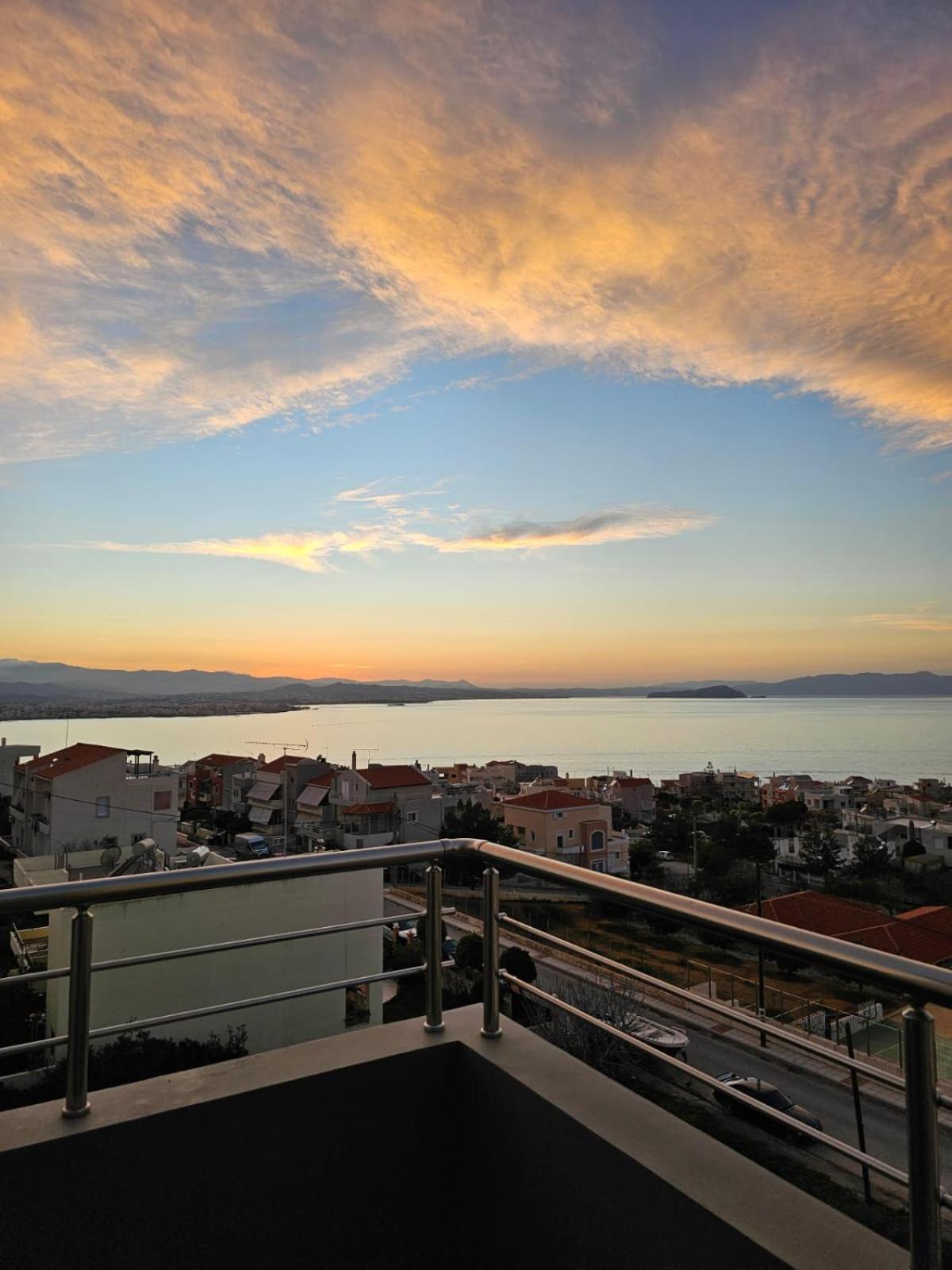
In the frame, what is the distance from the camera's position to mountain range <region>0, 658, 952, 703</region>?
28922mm

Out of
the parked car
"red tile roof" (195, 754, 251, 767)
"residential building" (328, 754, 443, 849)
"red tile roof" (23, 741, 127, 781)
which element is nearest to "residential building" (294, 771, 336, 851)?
"residential building" (328, 754, 443, 849)

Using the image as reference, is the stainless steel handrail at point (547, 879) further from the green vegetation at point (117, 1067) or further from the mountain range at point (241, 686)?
the mountain range at point (241, 686)

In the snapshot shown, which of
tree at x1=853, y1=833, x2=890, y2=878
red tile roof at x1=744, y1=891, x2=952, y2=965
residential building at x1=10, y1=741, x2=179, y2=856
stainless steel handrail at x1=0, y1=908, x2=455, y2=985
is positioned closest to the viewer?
stainless steel handrail at x1=0, y1=908, x2=455, y2=985

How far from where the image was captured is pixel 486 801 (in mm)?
31703

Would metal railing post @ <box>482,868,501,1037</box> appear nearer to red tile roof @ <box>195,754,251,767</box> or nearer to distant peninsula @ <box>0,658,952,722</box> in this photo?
distant peninsula @ <box>0,658,952,722</box>

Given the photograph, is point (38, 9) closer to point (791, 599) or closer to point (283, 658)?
point (791, 599)

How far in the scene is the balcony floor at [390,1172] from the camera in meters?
1.27

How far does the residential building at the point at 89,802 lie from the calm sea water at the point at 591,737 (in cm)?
819

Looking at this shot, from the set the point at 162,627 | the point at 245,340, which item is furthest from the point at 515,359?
the point at 162,627

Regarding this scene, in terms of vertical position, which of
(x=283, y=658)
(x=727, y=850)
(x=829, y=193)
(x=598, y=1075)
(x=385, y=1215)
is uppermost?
(x=829, y=193)

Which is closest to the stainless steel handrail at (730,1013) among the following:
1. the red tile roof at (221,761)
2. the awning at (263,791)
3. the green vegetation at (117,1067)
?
the green vegetation at (117,1067)

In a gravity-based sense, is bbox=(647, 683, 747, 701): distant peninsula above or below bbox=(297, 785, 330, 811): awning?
above

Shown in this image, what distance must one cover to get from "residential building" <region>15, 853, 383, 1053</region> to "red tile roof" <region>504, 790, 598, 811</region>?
17.4 meters

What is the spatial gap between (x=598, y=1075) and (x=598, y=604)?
27.0 metres
